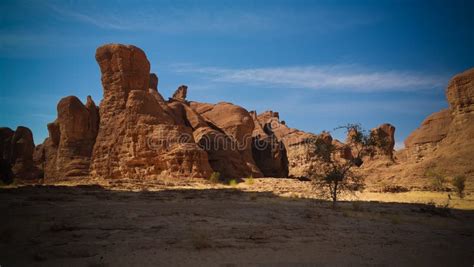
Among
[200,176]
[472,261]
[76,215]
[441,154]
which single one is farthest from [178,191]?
[441,154]

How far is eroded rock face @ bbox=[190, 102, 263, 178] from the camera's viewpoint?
32438mm

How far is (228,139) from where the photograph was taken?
34781 millimetres

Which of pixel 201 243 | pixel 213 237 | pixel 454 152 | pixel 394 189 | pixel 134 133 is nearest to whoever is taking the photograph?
pixel 201 243

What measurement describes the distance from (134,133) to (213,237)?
20448 millimetres

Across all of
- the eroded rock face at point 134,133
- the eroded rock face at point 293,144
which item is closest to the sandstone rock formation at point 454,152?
the eroded rock face at point 293,144

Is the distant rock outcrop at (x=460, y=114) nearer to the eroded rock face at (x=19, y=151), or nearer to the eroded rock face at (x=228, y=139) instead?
the eroded rock face at (x=228, y=139)

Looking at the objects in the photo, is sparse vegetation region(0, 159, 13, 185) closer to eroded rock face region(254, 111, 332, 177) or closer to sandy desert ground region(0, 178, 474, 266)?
sandy desert ground region(0, 178, 474, 266)

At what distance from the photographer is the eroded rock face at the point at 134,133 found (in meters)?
25.5

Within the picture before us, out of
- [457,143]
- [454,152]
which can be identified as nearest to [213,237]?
[454,152]

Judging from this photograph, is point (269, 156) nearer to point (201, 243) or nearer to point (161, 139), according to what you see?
point (161, 139)

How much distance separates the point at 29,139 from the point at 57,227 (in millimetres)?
45527

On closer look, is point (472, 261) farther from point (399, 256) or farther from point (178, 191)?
point (178, 191)

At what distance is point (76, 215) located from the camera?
9555 millimetres

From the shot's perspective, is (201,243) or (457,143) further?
(457,143)
